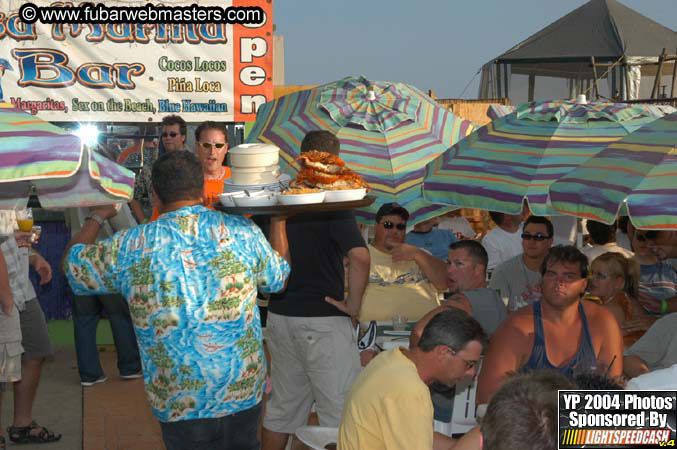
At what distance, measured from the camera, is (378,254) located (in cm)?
604

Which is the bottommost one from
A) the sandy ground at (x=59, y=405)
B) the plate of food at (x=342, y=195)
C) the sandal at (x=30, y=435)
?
the sandy ground at (x=59, y=405)

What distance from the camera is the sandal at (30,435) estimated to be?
6070 millimetres

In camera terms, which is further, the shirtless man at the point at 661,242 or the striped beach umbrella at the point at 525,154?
the shirtless man at the point at 661,242

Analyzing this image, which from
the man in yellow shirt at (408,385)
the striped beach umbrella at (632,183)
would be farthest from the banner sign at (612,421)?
the striped beach umbrella at (632,183)

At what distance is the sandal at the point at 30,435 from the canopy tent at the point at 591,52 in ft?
48.8

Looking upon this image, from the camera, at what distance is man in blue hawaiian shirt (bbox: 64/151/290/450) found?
12.0 feet

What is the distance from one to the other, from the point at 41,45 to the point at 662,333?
7.01 meters

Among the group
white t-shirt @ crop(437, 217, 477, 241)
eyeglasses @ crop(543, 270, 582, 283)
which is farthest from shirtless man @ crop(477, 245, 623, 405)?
white t-shirt @ crop(437, 217, 477, 241)

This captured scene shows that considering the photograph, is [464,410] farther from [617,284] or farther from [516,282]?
[617,284]

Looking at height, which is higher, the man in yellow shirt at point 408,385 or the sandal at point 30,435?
the man in yellow shirt at point 408,385

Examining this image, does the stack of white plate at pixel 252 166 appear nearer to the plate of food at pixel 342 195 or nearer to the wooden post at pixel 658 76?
the plate of food at pixel 342 195

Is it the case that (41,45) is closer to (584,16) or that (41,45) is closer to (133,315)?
(133,315)

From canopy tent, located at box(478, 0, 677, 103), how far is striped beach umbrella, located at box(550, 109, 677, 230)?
14.4 metres

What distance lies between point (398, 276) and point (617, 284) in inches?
58.6
